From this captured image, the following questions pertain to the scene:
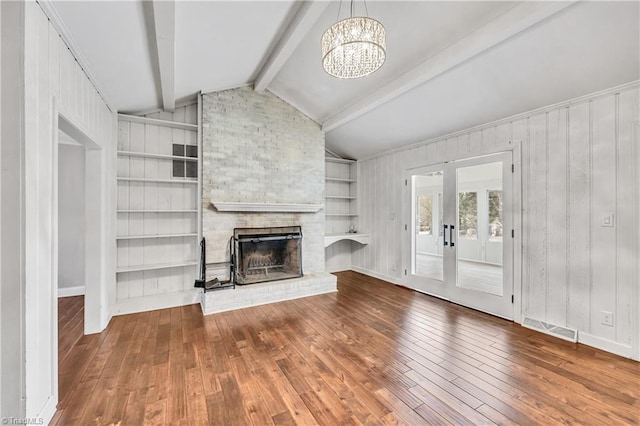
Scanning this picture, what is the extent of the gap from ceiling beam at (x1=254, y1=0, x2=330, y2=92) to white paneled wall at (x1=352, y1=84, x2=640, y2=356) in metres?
2.71

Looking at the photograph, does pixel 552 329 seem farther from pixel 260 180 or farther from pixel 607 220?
pixel 260 180

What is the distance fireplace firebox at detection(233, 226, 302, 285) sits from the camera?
14.2 feet

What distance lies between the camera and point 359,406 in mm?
1905

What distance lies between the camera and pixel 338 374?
2289 mm

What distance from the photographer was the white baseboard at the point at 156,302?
3.71 meters

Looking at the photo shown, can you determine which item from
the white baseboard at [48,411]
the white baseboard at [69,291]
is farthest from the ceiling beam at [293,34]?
the white baseboard at [69,291]

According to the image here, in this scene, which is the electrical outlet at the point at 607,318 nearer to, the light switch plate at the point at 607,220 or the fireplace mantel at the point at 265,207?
the light switch plate at the point at 607,220

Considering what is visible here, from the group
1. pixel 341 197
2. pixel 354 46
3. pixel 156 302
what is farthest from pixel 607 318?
pixel 156 302

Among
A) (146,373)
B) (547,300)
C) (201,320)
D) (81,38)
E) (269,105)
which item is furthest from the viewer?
(269,105)

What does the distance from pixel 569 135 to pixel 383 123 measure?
2385 millimetres

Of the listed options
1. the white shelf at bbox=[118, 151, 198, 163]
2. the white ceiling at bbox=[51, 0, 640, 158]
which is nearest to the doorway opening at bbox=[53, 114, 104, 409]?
the white shelf at bbox=[118, 151, 198, 163]

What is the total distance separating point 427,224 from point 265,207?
2.82m

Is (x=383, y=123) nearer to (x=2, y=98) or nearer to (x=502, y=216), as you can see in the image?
(x=502, y=216)

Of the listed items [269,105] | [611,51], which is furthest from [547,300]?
[269,105]
